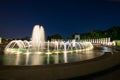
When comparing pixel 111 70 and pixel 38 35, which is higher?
pixel 38 35

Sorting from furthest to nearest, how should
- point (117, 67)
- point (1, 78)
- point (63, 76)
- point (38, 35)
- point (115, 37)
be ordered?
point (115, 37) → point (38, 35) → point (117, 67) → point (63, 76) → point (1, 78)

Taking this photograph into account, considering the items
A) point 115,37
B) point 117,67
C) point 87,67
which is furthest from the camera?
point 115,37

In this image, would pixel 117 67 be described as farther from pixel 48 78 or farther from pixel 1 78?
pixel 1 78

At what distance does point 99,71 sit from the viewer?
8.79m

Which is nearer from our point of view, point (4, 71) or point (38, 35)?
point (4, 71)

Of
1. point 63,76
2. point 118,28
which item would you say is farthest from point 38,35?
point 118,28

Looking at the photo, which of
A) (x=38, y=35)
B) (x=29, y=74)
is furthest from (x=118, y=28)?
(x=29, y=74)

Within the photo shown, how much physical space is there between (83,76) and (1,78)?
3.32 m

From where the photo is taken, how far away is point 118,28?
6981 cm

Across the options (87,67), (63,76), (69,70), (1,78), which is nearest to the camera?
(1,78)

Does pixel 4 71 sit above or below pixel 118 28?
below

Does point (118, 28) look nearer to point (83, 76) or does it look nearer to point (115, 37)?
point (115, 37)

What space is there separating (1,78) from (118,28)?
67550mm

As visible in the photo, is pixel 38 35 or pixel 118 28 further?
pixel 118 28
